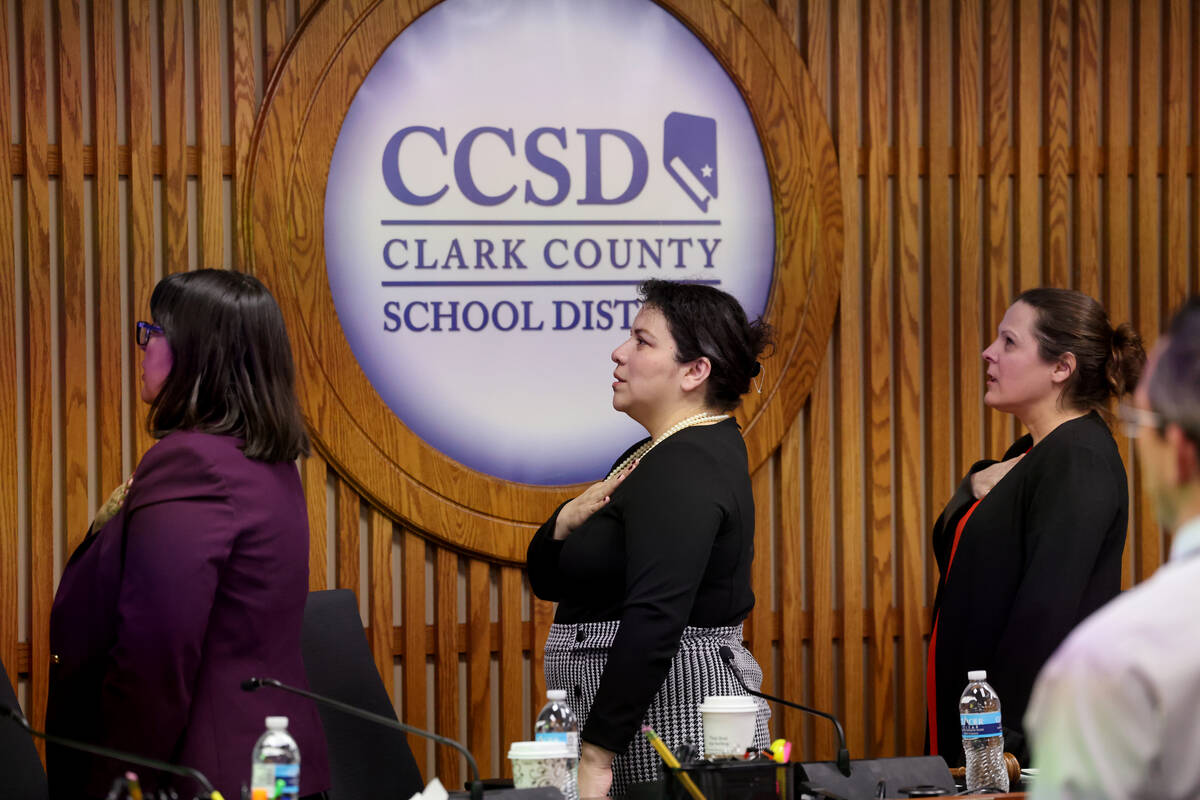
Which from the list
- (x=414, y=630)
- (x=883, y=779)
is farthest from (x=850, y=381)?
(x=883, y=779)

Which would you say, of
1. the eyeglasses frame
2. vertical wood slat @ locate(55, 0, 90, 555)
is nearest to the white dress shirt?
the eyeglasses frame

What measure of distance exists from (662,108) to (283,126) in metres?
1.10

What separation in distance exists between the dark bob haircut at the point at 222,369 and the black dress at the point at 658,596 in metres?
0.72

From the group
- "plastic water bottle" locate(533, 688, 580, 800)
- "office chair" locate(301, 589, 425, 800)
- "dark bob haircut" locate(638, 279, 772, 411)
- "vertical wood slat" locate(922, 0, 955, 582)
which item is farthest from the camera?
"vertical wood slat" locate(922, 0, 955, 582)

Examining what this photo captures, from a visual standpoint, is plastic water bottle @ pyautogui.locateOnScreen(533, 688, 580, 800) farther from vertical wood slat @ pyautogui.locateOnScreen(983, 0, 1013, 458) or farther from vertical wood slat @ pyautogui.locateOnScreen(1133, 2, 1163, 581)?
vertical wood slat @ pyautogui.locateOnScreen(1133, 2, 1163, 581)

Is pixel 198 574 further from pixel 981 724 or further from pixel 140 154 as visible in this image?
pixel 140 154

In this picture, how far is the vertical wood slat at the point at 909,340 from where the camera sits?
427cm

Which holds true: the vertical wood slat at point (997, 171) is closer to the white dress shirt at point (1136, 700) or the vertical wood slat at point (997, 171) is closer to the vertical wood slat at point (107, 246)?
the vertical wood slat at point (107, 246)

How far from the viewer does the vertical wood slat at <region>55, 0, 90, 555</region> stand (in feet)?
12.2

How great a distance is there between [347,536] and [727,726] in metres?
1.64

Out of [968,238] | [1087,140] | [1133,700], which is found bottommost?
[1133,700]

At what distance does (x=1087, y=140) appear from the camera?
173 inches

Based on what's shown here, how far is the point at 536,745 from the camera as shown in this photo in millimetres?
2459

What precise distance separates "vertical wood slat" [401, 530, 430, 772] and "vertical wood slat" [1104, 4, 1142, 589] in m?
2.19
